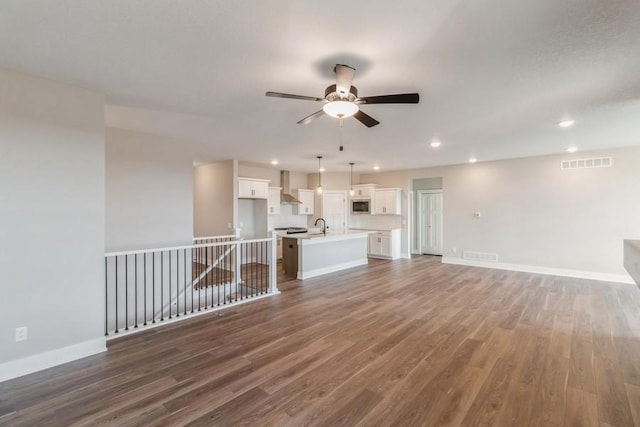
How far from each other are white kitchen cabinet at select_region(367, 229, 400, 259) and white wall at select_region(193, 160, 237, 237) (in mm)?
4311

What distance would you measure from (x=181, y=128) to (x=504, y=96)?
4.37 metres

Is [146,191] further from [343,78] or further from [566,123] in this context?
[566,123]

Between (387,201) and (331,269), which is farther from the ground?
(387,201)

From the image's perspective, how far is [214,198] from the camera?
777 centimetres

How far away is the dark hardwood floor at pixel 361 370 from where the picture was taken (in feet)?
6.88

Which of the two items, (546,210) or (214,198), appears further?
(214,198)

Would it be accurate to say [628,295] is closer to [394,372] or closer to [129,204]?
[394,372]

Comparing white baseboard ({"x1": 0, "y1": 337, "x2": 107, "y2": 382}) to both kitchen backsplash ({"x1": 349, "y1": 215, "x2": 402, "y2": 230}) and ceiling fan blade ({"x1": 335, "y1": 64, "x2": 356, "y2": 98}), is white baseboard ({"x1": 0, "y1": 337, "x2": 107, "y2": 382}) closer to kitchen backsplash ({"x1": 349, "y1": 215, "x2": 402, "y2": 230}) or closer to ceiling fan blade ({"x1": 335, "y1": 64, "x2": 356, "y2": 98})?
ceiling fan blade ({"x1": 335, "y1": 64, "x2": 356, "y2": 98})

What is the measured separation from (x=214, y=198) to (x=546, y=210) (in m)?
8.24

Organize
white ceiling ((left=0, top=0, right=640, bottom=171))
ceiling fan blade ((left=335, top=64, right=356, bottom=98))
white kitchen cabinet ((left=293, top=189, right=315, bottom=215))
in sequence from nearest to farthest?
white ceiling ((left=0, top=0, right=640, bottom=171)), ceiling fan blade ((left=335, top=64, right=356, bottom=98)), white kitchen cabinet ((left=293, top=189, right=315, bottom=215))

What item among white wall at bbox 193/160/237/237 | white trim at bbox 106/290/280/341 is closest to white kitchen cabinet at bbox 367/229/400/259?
white wall at bbox 193/160/237/237

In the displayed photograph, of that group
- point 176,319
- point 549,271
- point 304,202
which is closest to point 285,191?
point 304,202

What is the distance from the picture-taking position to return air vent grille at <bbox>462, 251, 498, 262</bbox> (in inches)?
289

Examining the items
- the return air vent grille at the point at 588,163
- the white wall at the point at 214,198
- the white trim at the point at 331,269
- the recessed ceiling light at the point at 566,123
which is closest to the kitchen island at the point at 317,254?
the white trim at the point at 331,269
